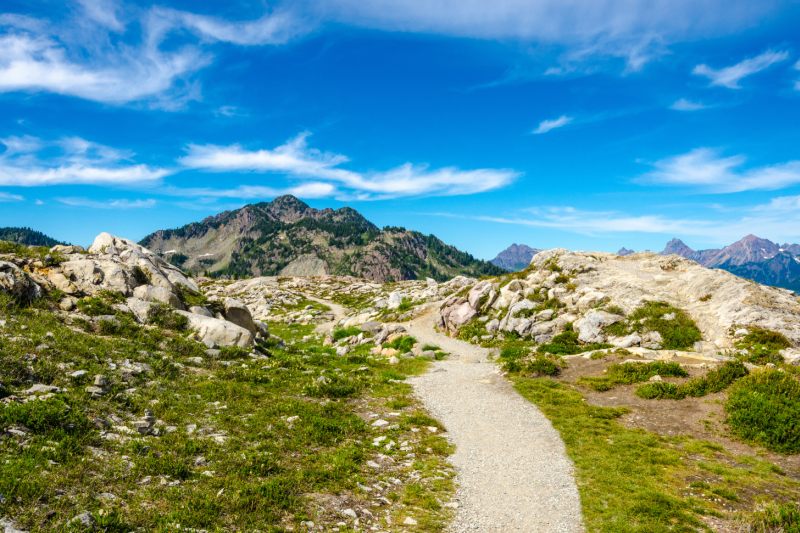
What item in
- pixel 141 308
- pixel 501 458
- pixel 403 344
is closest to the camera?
pixel 501 458

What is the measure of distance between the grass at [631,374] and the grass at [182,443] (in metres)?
10.5

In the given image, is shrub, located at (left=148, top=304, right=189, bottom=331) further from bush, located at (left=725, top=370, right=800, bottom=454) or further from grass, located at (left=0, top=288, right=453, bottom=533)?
bush, located at (left=725, top=370, right=800, bottom=454)

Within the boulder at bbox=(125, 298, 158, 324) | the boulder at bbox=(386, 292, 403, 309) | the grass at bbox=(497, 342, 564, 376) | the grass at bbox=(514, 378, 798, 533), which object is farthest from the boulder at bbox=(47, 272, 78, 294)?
the boulder at bbox=(386, 292, 403, 309)

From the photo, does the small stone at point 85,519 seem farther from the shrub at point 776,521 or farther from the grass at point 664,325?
the grass at point 664,325

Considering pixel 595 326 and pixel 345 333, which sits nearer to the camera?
pixel 595 326

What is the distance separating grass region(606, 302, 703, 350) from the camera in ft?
80.3

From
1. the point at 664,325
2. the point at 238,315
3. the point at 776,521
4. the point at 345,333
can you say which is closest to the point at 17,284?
the point at 238,315

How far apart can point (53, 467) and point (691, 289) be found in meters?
37.5

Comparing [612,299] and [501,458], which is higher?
[612,299]

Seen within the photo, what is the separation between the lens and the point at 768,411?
13.8m

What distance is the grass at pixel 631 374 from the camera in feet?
63.7

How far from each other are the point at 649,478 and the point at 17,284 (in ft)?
93.3

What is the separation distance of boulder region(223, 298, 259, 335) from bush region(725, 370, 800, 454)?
29098 mm

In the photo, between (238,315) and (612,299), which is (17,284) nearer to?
(238,315)
